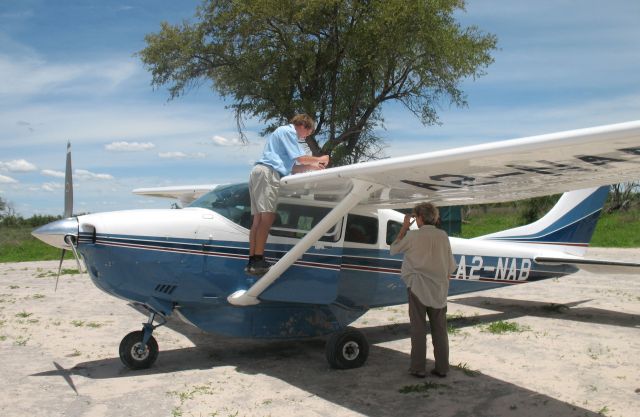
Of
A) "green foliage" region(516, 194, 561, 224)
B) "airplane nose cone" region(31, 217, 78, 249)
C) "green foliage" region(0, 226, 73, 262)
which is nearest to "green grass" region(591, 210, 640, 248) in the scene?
"green foliage" region(516, 194, 561, 224)

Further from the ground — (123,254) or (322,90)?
(322,90)

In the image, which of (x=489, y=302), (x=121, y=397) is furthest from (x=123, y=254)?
(x=489, y=302)

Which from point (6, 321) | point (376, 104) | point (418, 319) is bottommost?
point (6, 321)

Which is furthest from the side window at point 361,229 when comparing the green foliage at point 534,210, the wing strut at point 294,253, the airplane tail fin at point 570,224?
the green foliage at point 534,210

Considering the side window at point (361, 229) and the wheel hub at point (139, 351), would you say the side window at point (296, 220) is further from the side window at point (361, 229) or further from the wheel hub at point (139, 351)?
the wheel hub at point (139, 351)

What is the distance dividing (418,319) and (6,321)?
22.1 ft

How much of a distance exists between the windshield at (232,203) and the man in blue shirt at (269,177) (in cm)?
27

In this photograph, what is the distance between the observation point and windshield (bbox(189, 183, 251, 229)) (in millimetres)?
6246

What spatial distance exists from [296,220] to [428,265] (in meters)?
1.58

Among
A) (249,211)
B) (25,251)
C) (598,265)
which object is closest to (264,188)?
(249,211)

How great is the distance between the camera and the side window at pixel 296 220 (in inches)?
250

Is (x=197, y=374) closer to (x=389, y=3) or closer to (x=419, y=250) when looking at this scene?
(x=419, y=250)

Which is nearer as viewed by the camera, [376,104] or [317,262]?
[317,262]

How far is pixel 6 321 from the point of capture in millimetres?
8977
